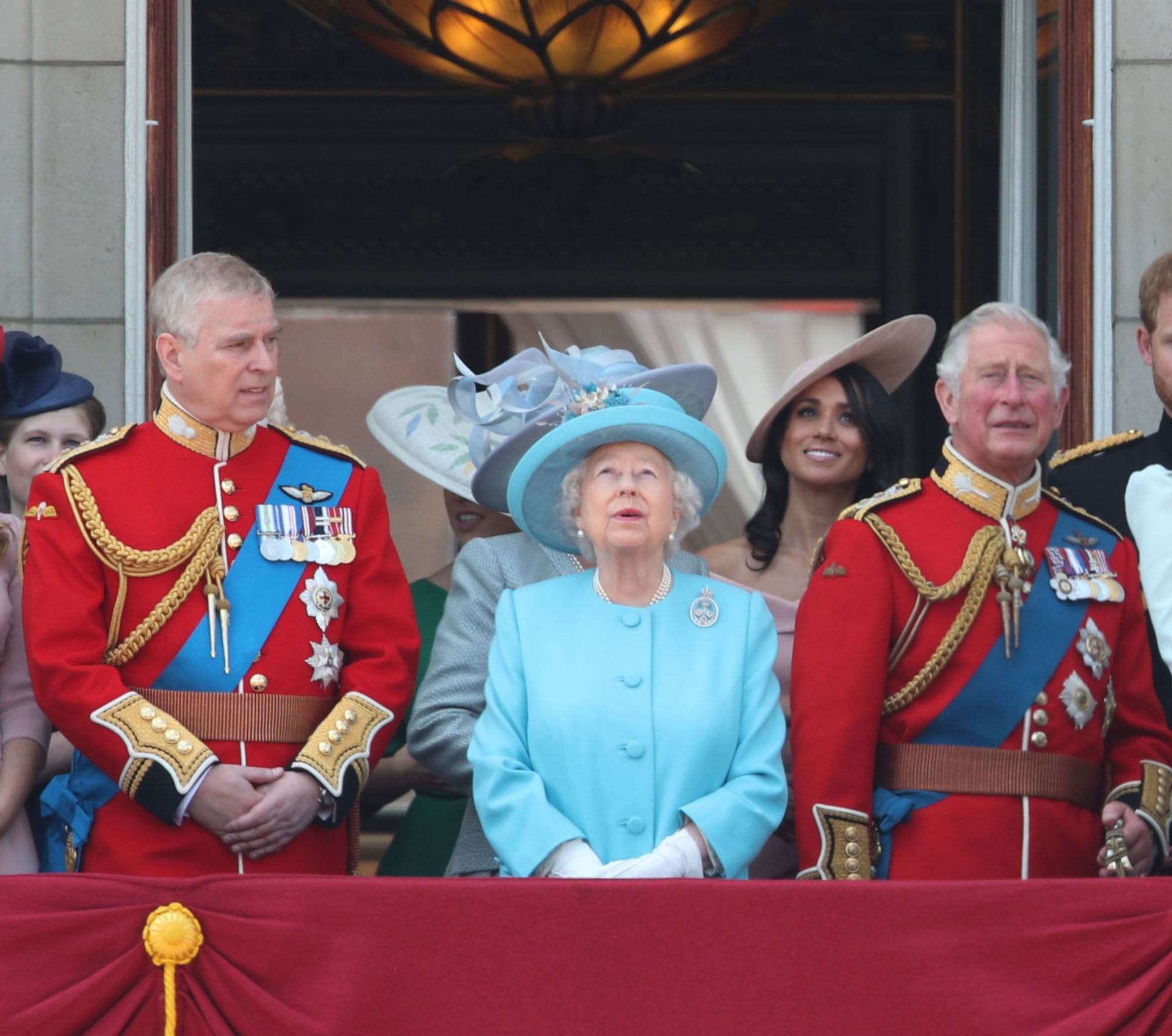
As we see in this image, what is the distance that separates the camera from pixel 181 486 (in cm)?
396

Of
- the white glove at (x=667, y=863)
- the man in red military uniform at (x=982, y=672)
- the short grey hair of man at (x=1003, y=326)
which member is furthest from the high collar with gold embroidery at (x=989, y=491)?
the white glove at (x=667, y=863)

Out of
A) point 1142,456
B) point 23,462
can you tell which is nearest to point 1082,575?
point 1142,456

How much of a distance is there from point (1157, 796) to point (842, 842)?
54cm

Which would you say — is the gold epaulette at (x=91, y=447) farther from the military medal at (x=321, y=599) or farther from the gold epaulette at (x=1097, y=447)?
the gold epaulette at (x=1097, y=447)

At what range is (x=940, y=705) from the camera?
12.5 feet

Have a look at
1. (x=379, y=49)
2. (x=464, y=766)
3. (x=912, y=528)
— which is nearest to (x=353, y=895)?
(x=464, y=766)

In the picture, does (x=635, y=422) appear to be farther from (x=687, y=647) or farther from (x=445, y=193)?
(x=445, y=193)

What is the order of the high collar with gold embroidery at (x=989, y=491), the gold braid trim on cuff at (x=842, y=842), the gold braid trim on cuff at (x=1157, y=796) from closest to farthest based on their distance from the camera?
the gold braid trim on cuff at (x=842, y=842) < the gold braid trim on cuff at (x=1157, y=796) < the high collar with gold embroidery at (x=989, y=491)

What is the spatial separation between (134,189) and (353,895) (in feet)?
7.85

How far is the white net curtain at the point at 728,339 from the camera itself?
8734 mm

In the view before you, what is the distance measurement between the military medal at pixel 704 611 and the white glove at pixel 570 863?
1.40 feet

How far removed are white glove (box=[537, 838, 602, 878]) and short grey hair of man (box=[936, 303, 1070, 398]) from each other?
3.49 feet

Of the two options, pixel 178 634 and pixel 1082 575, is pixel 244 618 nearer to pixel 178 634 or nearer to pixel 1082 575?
pixel 178 634

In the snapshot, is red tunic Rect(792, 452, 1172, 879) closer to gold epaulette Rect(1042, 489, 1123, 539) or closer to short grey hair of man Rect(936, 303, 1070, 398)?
gold epaulette Rect(1042, 489, 1123, 539)
